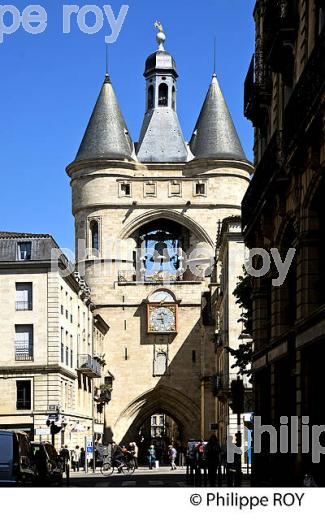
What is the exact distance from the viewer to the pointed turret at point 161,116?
89.0m

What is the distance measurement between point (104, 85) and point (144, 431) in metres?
30.2

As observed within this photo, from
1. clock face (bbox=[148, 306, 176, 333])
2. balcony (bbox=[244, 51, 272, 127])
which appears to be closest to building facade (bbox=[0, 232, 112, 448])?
balcony (bbox=[244, 51, 272, 127])

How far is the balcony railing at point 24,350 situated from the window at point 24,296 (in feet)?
5.16

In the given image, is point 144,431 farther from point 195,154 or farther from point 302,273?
point 302,273

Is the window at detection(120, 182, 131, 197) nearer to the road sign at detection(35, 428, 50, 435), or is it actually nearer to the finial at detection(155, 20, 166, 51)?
the finial at detection(155, 20, 166, 51)

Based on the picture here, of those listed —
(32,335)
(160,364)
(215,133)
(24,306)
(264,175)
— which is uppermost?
(215,133)

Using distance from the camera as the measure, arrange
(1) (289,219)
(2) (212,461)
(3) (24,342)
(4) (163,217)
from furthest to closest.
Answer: (4) (163,217) < (3) (24,342) < (2) (212,461) < (1) (289,219)

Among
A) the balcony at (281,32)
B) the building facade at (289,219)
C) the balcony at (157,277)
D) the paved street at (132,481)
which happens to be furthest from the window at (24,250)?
the balcony at (281,32)

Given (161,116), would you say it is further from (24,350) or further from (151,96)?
(24,350)

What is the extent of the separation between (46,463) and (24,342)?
26179 millimetres

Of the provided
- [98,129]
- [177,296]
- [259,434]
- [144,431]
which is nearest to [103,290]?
[177,296]

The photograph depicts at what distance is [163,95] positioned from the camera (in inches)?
3642

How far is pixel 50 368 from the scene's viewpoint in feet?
178

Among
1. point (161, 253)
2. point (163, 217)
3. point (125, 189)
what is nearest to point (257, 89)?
point (163, 217)
